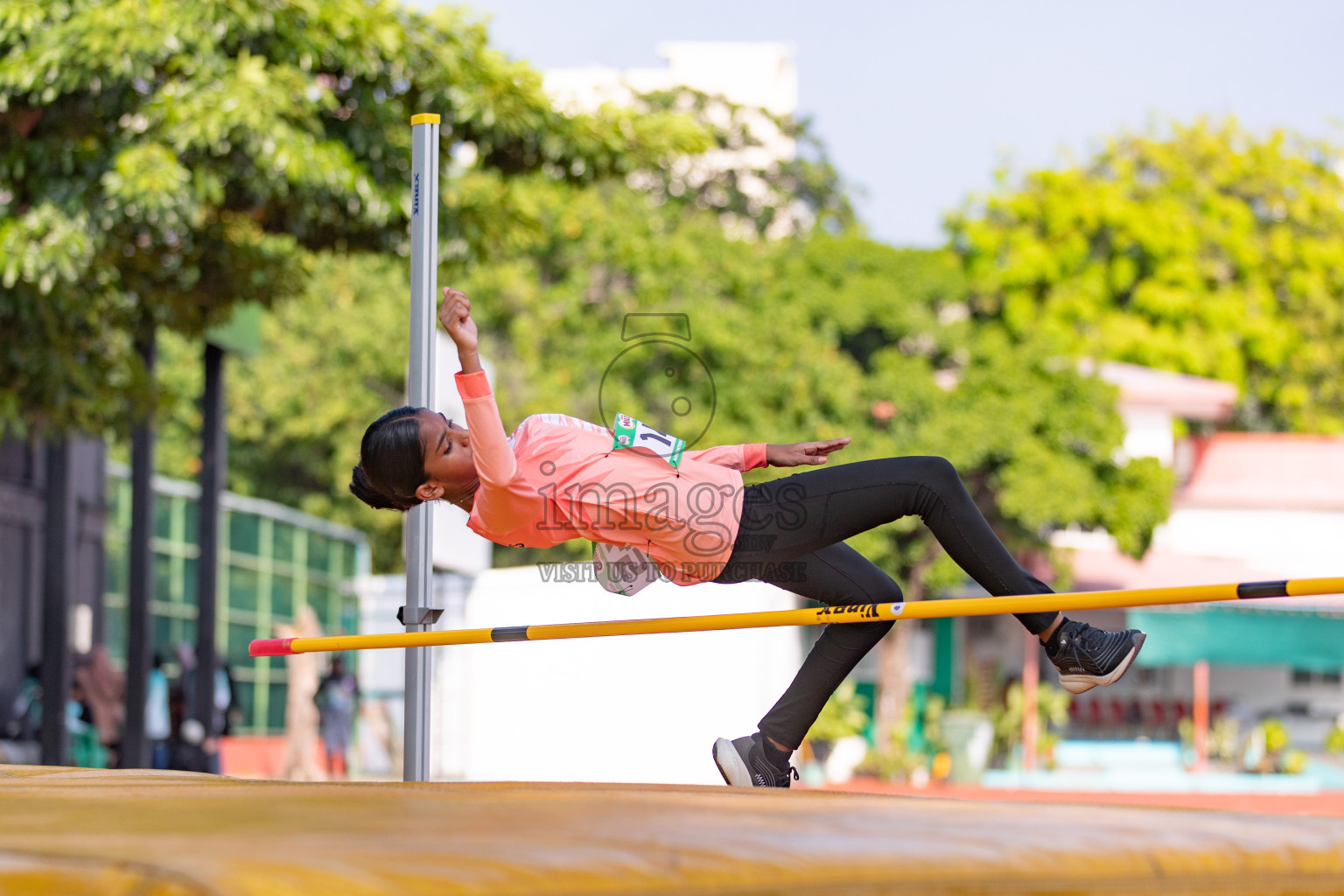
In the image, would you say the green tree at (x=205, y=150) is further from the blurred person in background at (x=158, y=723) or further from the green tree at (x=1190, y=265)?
the green tree at (x=1190, y=265)

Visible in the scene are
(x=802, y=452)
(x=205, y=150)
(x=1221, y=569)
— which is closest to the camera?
(x=802, y=452)

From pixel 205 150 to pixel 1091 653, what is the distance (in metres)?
5.13

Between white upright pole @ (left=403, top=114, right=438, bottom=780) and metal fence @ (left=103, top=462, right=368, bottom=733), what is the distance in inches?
521

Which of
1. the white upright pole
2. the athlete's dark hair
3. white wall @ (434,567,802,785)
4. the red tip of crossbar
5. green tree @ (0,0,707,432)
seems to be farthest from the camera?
white wall @ (434,567,802,785)

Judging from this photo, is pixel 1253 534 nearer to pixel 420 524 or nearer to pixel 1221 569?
pixel 1221 569

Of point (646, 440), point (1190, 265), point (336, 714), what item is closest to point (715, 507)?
point (646, 440)

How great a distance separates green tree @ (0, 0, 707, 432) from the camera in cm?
694

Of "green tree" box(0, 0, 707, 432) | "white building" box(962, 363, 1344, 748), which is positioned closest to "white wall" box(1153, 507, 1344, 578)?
"white building" box(962, 363, 1344, 748)

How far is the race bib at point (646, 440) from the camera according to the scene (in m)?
3.65

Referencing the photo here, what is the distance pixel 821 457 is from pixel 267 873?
2.42 m

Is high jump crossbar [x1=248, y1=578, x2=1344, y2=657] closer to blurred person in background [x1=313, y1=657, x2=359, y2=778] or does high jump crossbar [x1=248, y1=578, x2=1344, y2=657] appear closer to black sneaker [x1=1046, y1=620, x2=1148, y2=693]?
black sneaker [x1=1046, y1=620, x2=1148, y2=693]

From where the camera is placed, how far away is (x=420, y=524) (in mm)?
4438

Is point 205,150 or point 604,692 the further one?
point 604,692

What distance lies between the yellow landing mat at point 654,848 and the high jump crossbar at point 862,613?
0.80 m
